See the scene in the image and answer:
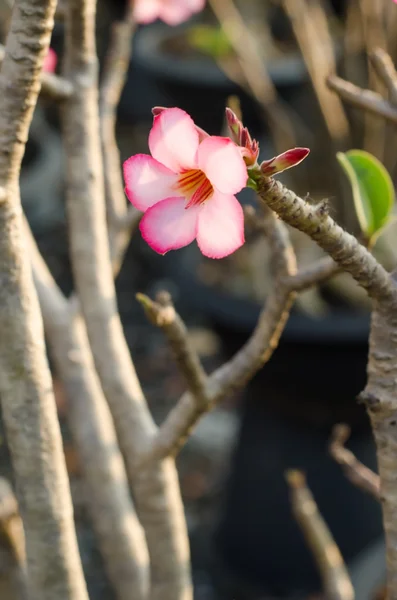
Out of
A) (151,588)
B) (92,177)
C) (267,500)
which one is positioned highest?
(92,177)

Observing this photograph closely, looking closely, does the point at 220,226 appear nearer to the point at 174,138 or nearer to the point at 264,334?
the point at 174,138

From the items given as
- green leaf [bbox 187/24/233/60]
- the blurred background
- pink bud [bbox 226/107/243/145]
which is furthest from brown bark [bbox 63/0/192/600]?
green leaf [bbox 187/24/233/60]

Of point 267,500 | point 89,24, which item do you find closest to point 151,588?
point 89,24

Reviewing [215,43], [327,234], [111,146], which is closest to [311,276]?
[327,234]

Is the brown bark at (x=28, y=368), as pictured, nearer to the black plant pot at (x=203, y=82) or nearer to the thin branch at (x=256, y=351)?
the thin branch at (x=256, y=351)

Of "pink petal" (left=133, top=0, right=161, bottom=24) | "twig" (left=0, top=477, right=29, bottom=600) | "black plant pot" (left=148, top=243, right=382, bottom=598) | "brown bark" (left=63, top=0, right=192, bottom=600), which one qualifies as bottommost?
"black plant pot" (left=148, top=243, right=382, bottom=598)

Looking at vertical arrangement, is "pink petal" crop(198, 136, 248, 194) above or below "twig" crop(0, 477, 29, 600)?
above

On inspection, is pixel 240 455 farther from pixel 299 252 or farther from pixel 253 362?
pixel 253 362

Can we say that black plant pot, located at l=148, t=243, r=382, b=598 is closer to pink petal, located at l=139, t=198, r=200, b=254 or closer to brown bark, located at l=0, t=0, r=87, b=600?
brown bark, located at l=0, t=0, r=87, b=600

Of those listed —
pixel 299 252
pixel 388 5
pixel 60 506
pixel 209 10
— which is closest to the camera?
pixel 60 506
